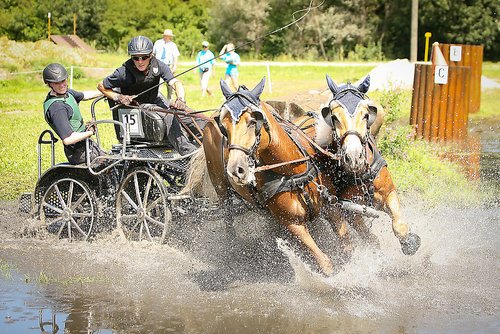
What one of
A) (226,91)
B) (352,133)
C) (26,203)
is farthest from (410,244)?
(26,203)

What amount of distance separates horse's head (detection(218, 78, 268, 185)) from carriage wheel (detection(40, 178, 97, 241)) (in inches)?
113

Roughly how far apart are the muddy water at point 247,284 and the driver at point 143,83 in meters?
0.90

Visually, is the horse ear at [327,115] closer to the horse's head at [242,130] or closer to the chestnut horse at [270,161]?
the chestnut horse at [270,161]

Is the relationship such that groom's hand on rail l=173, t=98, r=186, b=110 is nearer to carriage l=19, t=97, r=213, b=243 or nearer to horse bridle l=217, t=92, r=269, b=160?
carriage l=19, t=97, r=213, b=243

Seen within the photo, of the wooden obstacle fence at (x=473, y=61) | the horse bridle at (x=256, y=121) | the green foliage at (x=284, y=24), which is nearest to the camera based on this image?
the horse bridle at (x=256, y=121)

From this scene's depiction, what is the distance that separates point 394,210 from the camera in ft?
21.9

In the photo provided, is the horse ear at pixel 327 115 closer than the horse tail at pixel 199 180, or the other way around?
the horse ear at pixel 327 115

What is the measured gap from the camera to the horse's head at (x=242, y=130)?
556 cm

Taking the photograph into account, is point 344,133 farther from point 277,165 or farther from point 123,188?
point 123,188

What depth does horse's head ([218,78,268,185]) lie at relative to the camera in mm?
5562

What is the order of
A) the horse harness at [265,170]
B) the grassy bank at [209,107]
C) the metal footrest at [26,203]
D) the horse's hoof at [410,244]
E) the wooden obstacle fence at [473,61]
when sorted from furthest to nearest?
Result: the wooden obstacle fence at [473,61] → the grassy bank at [209,107] → the metal footrest at [26,203] → the horse's hoof at [410,244] → the horse harness at [265,170]

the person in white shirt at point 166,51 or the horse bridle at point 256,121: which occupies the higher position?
the person in white shirt at point 166,51

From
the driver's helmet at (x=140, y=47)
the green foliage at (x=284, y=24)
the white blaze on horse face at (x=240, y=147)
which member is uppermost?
the green foliage at (x=284, y=24)

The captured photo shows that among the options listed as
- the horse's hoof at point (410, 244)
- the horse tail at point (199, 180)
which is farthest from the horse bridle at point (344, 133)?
the horse tail at point (199, 180)
